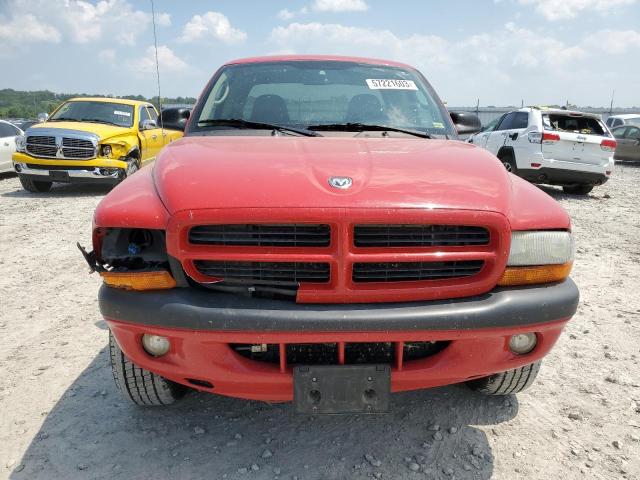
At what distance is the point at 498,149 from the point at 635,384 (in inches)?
319

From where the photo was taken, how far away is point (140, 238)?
213cm

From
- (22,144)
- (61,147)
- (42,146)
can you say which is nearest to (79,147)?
(61,147)

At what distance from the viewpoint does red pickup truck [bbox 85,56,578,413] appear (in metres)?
1.87

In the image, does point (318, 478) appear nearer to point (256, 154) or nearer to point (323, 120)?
point (256, 154)

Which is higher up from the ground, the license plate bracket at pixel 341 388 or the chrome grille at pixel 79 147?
the chrome grille at pixel 79 147

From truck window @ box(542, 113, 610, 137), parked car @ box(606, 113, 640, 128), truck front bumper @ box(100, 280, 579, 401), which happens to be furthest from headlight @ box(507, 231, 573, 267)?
parked car @ box(606, 113, 640, 128)

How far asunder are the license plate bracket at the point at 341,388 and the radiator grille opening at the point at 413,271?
1.12 ft

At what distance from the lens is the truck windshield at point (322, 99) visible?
3.13 m

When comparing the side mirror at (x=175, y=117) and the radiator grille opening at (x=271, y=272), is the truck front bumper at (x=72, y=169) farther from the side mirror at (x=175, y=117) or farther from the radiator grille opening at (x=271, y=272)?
the radiator grille opening at (x=271, y=272)

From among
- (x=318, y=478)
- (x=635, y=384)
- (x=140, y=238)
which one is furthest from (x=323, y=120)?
(x=635, y=384)

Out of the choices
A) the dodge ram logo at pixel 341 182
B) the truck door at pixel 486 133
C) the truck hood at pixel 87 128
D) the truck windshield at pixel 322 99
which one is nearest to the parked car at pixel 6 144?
the truck hood at pixel 87 128

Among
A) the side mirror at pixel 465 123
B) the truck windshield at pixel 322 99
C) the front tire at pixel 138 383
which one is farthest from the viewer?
the side mirror at pixel 465 123

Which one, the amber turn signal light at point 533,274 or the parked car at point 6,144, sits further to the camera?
the parked car at point 6,144

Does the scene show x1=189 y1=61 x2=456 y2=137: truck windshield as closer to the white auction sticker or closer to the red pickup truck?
the white auction sticker
